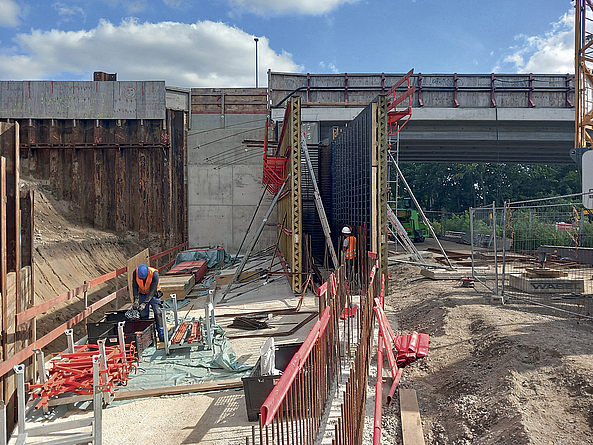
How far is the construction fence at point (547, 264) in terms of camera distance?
8.20m

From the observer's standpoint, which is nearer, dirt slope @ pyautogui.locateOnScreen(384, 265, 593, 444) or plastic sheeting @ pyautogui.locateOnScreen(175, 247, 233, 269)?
dirt slope @ pyautogui.locateOnScreen(384, 265, 593, 444)

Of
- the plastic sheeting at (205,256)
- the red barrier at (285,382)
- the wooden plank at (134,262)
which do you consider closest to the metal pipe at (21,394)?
the red barrier at (285,382)

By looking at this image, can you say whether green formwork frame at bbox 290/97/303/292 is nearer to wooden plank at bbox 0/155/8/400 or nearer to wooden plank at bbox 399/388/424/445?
wooden plank at bbox 399/388/424/445

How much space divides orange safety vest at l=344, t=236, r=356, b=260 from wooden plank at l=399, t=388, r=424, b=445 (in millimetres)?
5972

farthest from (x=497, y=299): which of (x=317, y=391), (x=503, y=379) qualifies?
(x=317, y=391)

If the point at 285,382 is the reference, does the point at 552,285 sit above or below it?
below

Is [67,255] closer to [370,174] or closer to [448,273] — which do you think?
[370,174]

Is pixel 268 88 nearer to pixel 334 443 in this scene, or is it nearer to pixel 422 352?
pixel 422 352

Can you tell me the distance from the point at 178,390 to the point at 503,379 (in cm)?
405

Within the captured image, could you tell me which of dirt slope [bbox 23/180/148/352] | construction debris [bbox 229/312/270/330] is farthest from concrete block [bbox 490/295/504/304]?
dirt slope [bbox 23/180/148/352]

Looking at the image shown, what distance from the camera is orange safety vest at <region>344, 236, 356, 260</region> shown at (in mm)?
10828

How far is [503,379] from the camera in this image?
4656 millimetres

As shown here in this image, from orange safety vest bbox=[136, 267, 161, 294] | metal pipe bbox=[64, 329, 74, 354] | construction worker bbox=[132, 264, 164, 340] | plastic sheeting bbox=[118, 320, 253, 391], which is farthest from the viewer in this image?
orange safety vest bbox=[136, 267, 161, 294]

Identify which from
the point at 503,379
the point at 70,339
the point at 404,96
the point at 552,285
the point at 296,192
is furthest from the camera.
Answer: the point at 296,192
